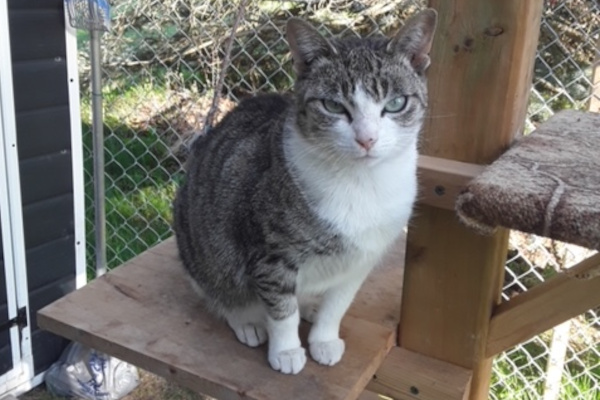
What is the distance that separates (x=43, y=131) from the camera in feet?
5.73

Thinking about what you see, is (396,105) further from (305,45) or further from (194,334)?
(194,334)

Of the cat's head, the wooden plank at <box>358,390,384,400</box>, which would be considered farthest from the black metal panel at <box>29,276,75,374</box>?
the cat's head

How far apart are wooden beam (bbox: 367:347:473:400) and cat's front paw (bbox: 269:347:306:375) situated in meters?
0.17

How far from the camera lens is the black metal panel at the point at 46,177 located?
1.75 metres

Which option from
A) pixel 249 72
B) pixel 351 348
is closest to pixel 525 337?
pixel 351 348

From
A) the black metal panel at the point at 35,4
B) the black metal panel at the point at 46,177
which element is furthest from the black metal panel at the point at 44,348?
the black metal panel at the point at 35,4

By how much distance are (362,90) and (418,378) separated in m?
0.48

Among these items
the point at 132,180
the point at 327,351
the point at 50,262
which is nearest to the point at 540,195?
the point at 327,351

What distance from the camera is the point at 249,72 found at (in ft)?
7.61

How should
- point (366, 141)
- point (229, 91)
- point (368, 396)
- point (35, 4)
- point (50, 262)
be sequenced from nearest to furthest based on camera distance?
1. point (366, 141)
2. point (368, 396)
3. point (35, 4)
4. point (50, 262)
5. point (229, 91)

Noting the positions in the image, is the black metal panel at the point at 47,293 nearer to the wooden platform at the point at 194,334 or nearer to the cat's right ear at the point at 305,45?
the wooden platform at the point at 194,334

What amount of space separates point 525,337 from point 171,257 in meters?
0.73

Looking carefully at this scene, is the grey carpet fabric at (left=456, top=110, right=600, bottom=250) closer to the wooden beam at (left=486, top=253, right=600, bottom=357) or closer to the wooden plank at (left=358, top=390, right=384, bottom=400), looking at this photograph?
the wooden beam at (left=486, top=253, right=600, bottom=357)

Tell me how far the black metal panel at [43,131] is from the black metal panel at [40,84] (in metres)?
0.01
